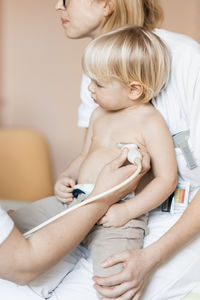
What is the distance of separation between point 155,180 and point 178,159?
11cm

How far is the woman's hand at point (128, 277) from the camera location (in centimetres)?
102

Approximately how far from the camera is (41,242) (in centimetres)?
95

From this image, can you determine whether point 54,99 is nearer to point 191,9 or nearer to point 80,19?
point 191,9

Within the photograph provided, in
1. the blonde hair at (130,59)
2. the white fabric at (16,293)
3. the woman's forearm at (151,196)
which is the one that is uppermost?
the blonde hair at (130,59)

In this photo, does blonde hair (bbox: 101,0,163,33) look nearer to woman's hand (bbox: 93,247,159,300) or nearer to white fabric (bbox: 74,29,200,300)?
white fabric (bbox: 74,29,200,300)

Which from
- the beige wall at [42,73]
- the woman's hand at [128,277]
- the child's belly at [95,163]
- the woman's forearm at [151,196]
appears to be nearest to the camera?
the woman's hand at [128,277]

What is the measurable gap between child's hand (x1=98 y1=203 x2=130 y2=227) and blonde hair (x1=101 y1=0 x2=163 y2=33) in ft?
1.96

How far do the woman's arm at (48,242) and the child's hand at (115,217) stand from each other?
0.12ft

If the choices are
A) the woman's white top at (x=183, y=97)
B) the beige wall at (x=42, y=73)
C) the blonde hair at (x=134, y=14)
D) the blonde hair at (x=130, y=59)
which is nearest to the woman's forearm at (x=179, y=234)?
the woman's white top at (x=183, y=97)

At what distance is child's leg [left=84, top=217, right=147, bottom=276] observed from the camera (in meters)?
1.09

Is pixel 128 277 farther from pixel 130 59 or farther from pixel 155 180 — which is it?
pixel 130 59

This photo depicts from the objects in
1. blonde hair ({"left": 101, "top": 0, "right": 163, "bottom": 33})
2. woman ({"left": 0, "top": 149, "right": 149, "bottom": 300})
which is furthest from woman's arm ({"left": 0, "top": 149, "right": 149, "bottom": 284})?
blonde hair ({"left": 101, "top": 0, "right": 163, "bottom": 33})

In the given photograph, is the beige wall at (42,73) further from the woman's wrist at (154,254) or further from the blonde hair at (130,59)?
the woman's wrist at (154,254)

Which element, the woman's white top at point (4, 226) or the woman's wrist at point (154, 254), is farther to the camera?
the woman's wrist at point (154, 254)
